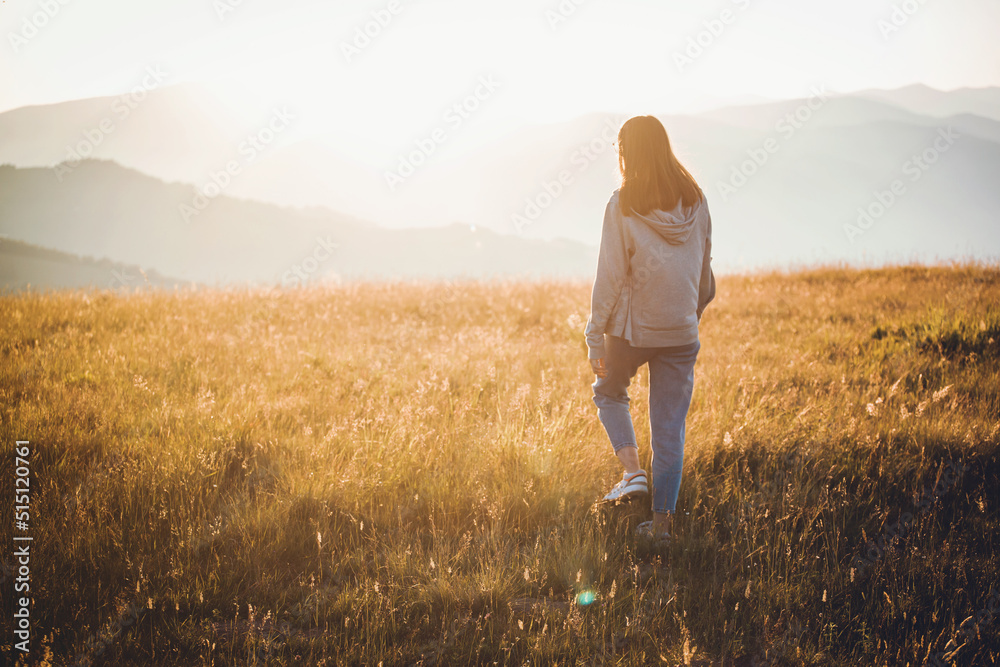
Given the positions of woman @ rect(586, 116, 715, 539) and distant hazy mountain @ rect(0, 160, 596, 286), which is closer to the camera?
woman @ rect(586, 116, 715, 539)

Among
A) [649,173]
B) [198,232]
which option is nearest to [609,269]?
[649,173]

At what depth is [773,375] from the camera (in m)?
5.52

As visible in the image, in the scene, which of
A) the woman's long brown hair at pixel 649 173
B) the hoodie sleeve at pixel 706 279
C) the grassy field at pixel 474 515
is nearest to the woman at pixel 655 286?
the woman's long brown hair at pixel 649 173

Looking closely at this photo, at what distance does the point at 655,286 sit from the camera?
117 inches

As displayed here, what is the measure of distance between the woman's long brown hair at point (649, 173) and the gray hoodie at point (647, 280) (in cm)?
6

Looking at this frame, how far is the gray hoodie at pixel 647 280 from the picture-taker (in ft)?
9.70

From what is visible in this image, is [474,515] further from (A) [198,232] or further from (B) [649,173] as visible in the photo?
(A) [198,232]

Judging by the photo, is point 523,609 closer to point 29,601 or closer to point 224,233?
point 29,601

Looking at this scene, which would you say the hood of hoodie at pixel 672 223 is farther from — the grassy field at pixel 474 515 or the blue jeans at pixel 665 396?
the grassy field at pixel 474 515

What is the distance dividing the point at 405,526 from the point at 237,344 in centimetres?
444

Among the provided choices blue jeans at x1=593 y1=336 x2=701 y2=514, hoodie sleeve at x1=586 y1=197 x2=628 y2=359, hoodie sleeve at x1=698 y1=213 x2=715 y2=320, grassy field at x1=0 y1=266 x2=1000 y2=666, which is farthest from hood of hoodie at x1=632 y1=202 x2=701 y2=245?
grassy field at x1=0 y1=266 x2=1000 y2=666

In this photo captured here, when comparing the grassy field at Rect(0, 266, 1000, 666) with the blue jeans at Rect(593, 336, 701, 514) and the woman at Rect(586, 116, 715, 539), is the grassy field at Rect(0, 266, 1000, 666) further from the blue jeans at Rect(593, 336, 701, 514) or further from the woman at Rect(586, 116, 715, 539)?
the woman at Rect(586, 116, 715, 539)

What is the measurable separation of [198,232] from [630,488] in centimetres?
13991

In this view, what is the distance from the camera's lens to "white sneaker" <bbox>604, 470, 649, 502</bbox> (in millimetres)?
3121
